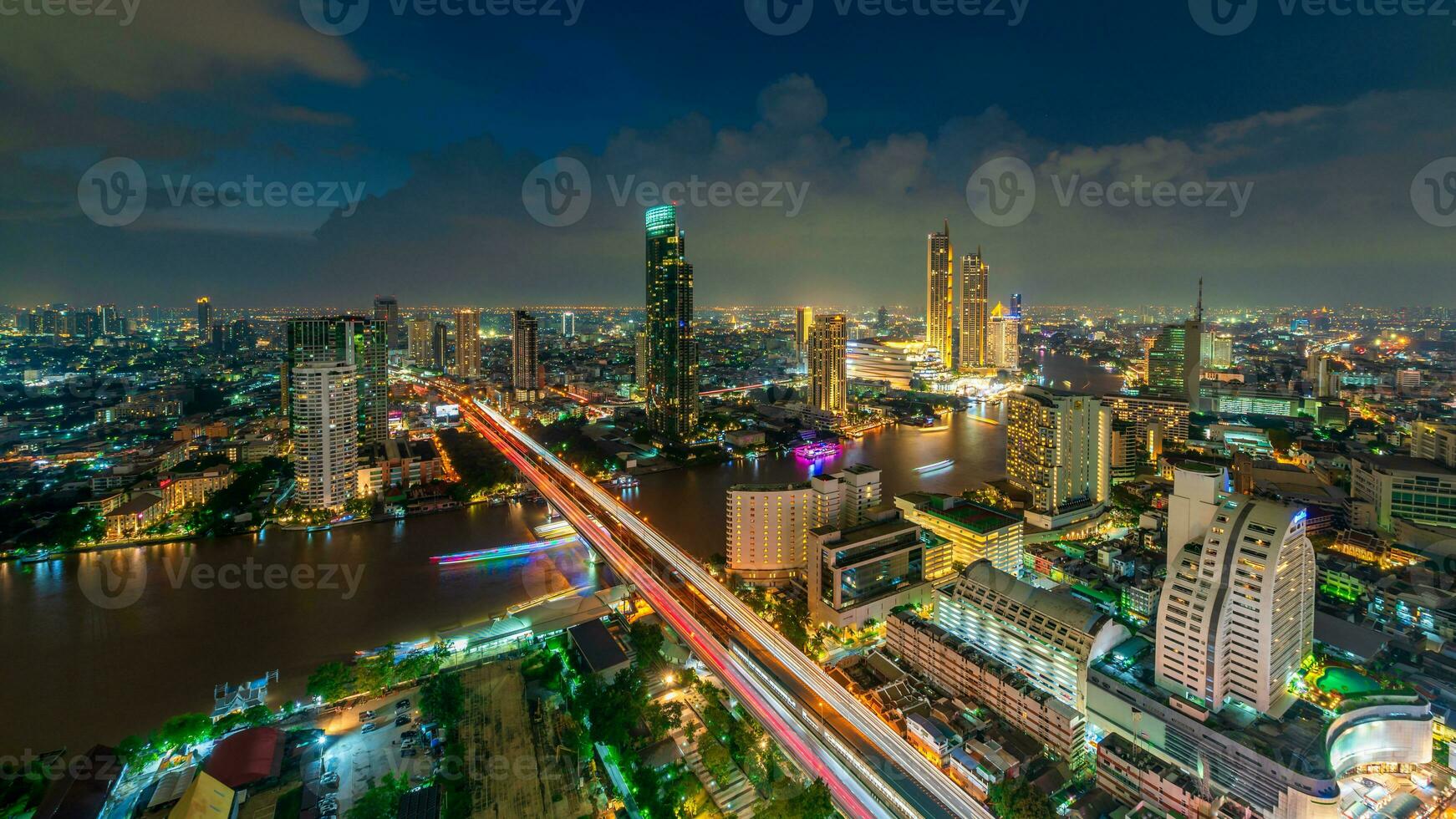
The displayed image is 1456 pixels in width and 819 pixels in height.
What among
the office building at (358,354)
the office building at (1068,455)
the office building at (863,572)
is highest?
the office building at (358,354)

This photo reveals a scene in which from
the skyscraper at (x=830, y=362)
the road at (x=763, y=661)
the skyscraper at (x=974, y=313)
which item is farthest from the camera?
the skyscraper at (x=974, y=313)

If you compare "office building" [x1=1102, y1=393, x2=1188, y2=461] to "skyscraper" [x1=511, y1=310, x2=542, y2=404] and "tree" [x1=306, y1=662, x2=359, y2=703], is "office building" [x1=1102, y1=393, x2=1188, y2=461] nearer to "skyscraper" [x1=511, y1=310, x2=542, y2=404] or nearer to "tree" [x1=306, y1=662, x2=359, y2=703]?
"tree" [x1=306, y1=662, x2=359, y2=703]

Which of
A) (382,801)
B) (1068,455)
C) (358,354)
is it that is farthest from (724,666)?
(358,354)

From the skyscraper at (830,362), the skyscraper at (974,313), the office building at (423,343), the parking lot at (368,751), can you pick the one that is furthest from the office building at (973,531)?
the office building at (423,343)

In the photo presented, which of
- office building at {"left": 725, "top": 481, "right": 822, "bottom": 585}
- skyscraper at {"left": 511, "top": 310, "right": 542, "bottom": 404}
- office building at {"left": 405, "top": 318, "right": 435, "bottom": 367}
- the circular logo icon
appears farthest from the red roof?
office building at {"left": 405, "top": 318, "right": 435, "bottom": 367}

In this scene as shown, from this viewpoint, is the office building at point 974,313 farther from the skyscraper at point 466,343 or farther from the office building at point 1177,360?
the skyscraper at point 466,343

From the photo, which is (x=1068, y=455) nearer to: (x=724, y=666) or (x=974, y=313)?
(x=724, y=666)
